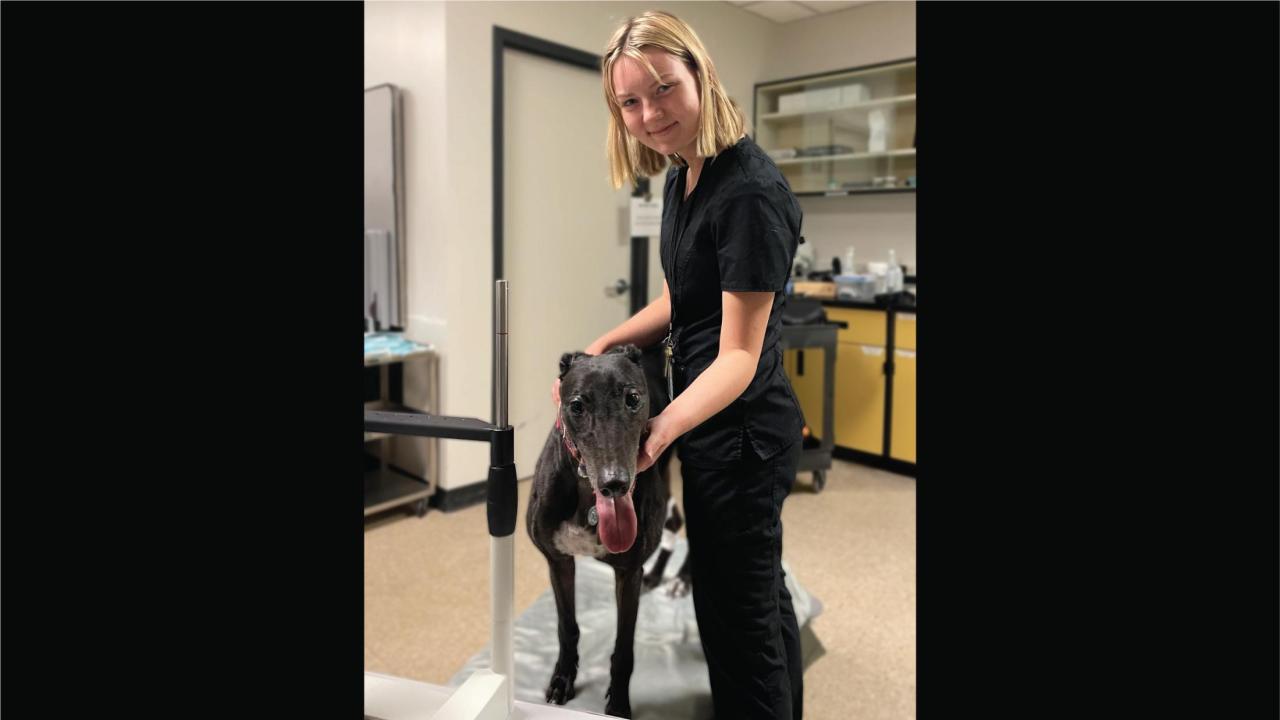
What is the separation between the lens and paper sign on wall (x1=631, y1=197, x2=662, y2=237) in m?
3.72

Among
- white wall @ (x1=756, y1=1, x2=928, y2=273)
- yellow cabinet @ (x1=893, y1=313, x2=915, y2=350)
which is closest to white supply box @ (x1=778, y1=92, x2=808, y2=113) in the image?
white wall @ (x1=756, y1=1, x2=928, y2=273)

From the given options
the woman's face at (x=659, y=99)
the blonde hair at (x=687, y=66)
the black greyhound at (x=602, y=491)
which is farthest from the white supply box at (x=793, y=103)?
the woman's face at (x=659, y=99)

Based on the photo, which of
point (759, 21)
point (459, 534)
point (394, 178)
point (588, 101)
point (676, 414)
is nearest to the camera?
point (676, 414)

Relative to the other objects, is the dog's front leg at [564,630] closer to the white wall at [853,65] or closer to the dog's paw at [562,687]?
the dog's paw at [562,687]

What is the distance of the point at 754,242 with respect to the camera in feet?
3.52

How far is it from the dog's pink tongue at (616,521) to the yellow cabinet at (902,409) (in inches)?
113

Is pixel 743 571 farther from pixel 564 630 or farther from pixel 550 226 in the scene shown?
pixel 550 226

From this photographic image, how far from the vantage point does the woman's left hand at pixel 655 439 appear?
1.02 meters
